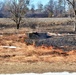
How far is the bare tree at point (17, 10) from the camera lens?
1706 inches

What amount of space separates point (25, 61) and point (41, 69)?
2.69 metres

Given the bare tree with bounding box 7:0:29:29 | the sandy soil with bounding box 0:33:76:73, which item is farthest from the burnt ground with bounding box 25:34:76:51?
the bare tree with bounding box 7:0:29:29

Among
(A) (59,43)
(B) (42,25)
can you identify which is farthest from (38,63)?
(B) (42,25)

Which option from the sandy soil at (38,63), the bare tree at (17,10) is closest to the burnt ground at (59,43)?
the sandy soil at (38,63)

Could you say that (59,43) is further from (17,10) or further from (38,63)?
(17,10)

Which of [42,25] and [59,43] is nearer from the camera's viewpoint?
[59,43]

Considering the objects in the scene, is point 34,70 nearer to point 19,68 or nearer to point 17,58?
point 19,68

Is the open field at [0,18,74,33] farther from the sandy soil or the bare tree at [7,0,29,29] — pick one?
the sandy soil

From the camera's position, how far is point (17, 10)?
1718 inches

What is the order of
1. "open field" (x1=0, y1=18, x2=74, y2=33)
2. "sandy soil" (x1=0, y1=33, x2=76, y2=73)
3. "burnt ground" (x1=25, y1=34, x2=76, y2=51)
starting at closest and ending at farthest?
"sandy soil" (x1=0, y1=33, x2=76, y2=73), "burnt ground" (x1=25, y1=34, x2=76, y2=51), "open field" (x1=0, y1=18, x2=74, y2=33)

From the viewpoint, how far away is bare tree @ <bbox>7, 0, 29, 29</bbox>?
142ft

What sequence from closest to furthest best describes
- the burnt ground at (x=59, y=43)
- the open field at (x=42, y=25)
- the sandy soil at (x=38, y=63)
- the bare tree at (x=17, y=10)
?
1. the sandy soil at (x=38, y=63)
2. the burnt ground at (x=59, y=43)
3. the bare tree at (x=17, y=10)
4. the open field at (x=42, y=25)

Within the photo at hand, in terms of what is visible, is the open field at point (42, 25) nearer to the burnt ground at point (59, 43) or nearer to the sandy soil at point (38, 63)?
the burnt ground at point (59, 43)

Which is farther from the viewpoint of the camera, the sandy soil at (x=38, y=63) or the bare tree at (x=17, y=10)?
the bare tree at (x=17, y=10)
